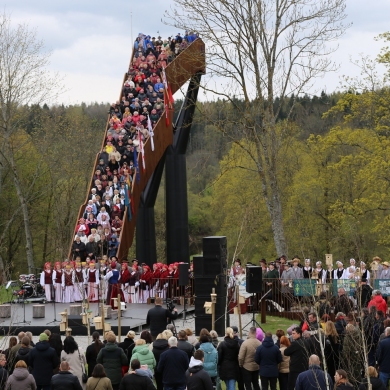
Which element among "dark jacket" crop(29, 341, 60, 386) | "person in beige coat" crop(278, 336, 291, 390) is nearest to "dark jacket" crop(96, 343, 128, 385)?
"dark jacket" crop(29, 341, 60, 386)

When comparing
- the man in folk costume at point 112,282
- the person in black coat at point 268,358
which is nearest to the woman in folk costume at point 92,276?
the man in folk costume at point 112,282

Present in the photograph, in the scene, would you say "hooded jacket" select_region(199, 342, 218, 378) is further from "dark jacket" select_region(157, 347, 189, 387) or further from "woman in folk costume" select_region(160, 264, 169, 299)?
"woman in folk costume" select_region(160, 264, 169, 299)

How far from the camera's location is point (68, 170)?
55.8 metres

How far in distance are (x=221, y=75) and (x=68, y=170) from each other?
22250 mm

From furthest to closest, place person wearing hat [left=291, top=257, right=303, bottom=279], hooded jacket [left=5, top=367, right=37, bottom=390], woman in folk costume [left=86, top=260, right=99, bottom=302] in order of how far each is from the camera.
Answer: woman in folk costume [left=86, top=260, right=99, bottom=302] → person wearing hat [left=291, top=257, right=303, bottom=279] → hooded jacket [left=5, top=367, right=37, bottom=390]

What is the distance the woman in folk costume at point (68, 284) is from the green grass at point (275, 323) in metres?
6.84

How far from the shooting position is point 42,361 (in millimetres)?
16078

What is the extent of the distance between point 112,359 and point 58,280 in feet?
52.0

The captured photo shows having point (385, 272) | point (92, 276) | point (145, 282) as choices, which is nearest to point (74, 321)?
point (92, 276)

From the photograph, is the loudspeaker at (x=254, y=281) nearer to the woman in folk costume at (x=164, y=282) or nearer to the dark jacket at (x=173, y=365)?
the woman in folk costume at (x=164, y=282)

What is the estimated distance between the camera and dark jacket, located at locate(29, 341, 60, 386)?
16062mm

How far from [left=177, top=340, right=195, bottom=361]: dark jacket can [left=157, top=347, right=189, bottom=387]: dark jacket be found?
2.01 ft

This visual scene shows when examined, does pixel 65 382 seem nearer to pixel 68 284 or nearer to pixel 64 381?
pixel 64 381

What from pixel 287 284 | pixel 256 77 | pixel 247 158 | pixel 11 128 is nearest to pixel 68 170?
pixel 11 128
